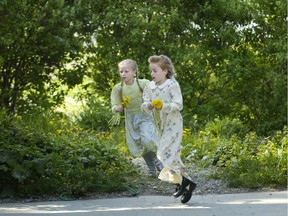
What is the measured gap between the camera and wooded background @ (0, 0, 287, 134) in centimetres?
1239

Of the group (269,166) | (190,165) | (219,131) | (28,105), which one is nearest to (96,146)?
(190,165)

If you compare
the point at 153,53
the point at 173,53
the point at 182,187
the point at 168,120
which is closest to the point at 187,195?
the point at 182,187

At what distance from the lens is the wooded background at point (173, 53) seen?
12.4 metres

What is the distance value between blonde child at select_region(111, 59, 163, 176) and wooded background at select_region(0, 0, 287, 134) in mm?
3949

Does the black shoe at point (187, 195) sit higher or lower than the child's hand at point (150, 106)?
lower

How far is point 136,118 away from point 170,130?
147 cm

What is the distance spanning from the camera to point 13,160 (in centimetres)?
693

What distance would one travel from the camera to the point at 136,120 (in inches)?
322

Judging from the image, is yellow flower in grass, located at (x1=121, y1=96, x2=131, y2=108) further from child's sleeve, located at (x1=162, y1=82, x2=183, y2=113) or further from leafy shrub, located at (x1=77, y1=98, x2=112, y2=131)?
leafy shrub, located at (x1=77, y1=98, x2=112, y2=131)

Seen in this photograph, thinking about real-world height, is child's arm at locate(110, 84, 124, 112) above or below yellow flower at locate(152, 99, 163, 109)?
above

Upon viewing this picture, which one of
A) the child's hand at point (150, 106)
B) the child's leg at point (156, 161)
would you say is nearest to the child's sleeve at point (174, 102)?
the child's hand at point (150, 106)

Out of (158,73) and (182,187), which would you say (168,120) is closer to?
(158,73)

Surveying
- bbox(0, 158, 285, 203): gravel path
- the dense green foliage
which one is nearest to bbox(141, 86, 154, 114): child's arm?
bbox(0, 158, 285, 203): gravel path

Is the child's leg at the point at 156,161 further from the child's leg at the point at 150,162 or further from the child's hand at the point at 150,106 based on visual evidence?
the child's hand at the point at 150,106
